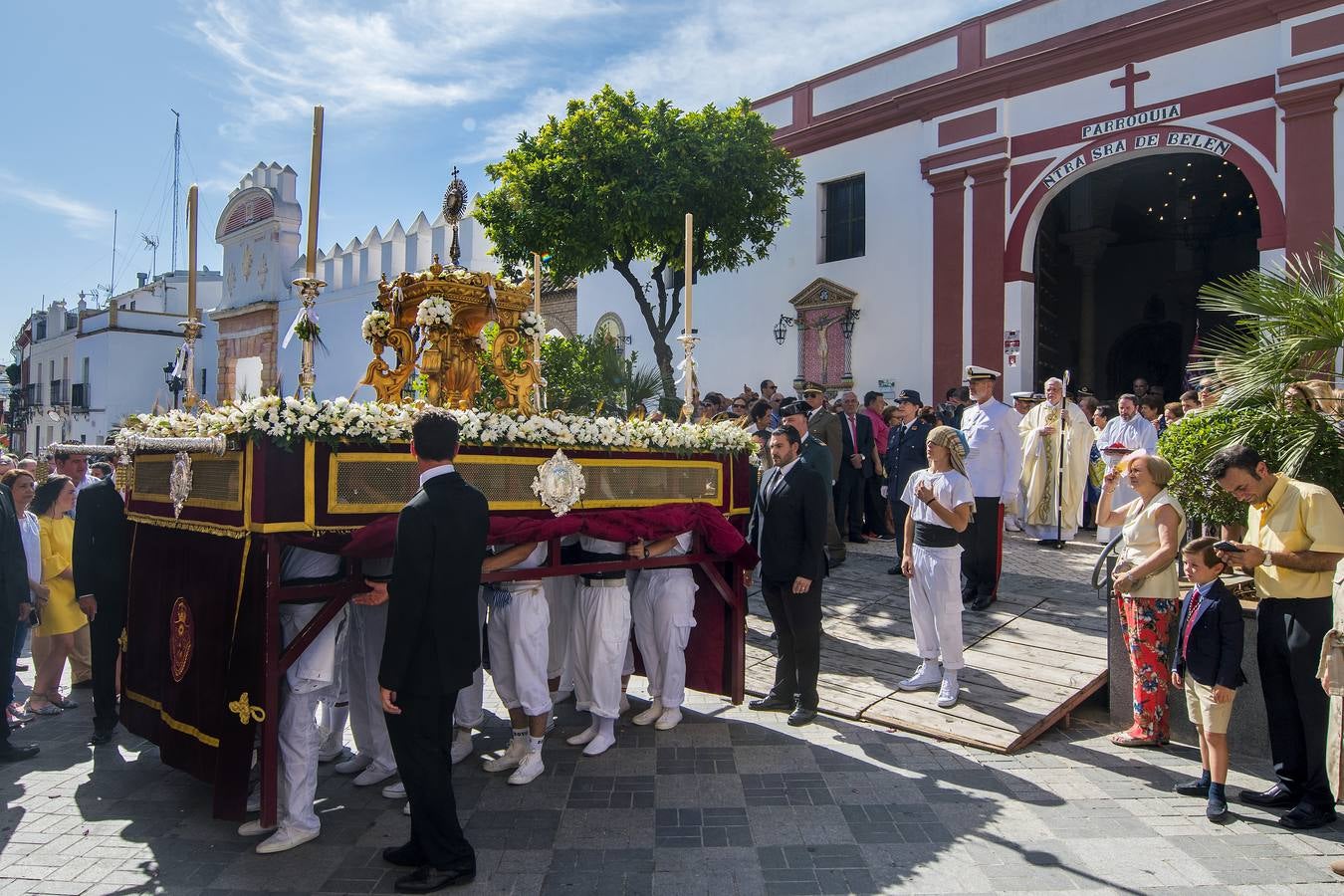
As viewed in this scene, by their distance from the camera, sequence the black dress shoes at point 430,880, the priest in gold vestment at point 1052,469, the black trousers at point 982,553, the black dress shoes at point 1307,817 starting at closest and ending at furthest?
the black dress shoes at point 430,880 < the black dress shoes at point 1307,817 < the black trousers at point 982,553 < the priest in gold vestment at point 1052,469

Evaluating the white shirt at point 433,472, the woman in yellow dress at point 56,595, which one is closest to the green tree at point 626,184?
the woman in yellow dress at point 56,595

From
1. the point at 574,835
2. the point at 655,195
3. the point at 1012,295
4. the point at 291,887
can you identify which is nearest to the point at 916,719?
the point at 574,835

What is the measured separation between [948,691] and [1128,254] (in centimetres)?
1878

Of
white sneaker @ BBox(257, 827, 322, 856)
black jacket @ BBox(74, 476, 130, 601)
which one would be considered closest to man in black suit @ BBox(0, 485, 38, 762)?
black jacket @ BBox(74, 476, 130, 601)

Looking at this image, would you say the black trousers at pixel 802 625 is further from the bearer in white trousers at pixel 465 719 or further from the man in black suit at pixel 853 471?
the man in black suit at pixel 853 471

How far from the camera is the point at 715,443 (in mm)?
6348

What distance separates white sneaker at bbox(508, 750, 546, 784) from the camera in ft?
16.4

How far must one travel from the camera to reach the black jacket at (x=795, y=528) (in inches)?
239

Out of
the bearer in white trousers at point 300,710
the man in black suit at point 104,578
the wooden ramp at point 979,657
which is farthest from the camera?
the wooden ramp at point 979,657

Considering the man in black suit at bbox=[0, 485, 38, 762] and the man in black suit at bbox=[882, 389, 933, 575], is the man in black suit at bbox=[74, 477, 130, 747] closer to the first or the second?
the man in black suit at bbox=[0, 485, 38, 762]

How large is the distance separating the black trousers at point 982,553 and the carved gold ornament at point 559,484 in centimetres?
423

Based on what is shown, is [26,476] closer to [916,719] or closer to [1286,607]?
[916,719]

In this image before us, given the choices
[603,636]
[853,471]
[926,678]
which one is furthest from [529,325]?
[853,471]

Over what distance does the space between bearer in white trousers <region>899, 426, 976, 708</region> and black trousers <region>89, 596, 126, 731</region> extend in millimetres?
5149
